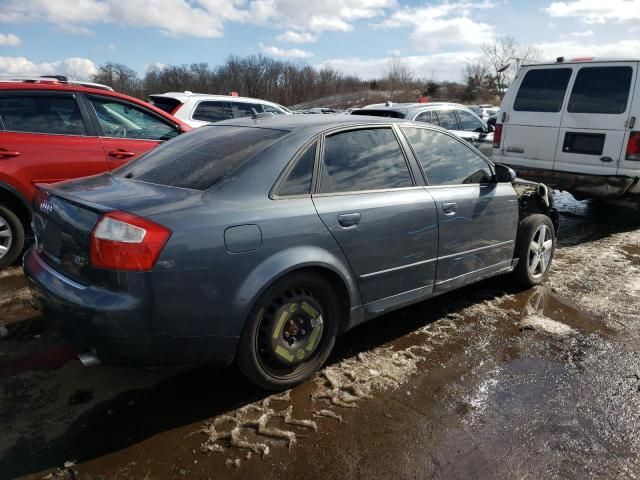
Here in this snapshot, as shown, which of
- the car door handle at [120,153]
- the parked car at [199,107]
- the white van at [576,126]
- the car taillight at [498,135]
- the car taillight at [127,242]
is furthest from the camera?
the parked car at [199,107]

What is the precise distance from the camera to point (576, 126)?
22.4ft

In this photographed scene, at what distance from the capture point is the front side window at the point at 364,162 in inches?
126

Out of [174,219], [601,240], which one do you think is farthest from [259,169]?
[601,240]

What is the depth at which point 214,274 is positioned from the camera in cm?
255

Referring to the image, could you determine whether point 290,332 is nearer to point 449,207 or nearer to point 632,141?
point 449,207

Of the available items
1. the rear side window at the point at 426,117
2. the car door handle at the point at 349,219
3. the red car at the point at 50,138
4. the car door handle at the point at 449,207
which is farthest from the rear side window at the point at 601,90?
the red car at the point at 50,138

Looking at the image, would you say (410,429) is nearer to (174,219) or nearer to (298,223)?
(298,223)

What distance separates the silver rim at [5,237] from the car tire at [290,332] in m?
3.29

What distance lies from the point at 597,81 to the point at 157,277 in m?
6.52

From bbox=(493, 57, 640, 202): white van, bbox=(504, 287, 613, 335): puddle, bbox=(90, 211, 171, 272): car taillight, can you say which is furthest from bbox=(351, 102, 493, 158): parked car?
bbox=(90, 211, 171, 272): car taillight

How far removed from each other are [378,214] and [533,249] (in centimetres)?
221

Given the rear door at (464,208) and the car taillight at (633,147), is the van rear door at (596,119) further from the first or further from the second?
the rear door at (464,208)

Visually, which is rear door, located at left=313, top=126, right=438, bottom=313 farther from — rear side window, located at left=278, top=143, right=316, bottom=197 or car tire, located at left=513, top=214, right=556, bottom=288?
car tire, located at left=513, top=214, right=556, bottom=288

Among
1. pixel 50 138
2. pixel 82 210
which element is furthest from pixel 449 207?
pixel 50 138
